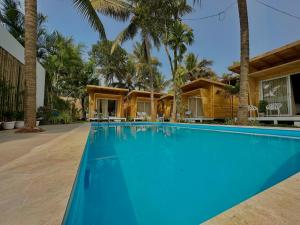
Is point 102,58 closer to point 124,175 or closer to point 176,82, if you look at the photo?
point 176,82

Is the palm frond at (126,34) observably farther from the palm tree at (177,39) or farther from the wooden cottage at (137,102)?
the wooden cottage at (137,102)

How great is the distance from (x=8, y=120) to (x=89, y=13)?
17.9ft

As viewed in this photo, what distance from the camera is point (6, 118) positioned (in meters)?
7.07

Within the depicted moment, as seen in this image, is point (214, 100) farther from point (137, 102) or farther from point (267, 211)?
point (267, 211)

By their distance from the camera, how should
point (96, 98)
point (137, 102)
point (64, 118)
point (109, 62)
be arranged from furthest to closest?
point (109, 62), point (137, 102), point (96, 98), point (64, 118)

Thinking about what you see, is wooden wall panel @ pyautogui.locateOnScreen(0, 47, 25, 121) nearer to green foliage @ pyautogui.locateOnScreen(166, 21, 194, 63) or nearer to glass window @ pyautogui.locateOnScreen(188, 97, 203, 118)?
green foliage @ pyautogui.locateOnScreen(166, 21, 194, 63)

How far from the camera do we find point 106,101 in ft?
55.2

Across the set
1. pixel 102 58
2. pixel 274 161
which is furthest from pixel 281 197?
pixel 102 58

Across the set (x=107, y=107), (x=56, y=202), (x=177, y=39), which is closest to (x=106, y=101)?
(x=107, y=107)

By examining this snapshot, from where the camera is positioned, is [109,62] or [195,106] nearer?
[195,106]

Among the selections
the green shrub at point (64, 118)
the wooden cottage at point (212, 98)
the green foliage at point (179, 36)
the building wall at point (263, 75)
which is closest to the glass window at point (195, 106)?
the wooden cottage at point (212, 98)

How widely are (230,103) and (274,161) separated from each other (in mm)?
11344

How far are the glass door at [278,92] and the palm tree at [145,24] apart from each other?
7272 mm

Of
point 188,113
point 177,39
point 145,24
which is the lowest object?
point 188,113
